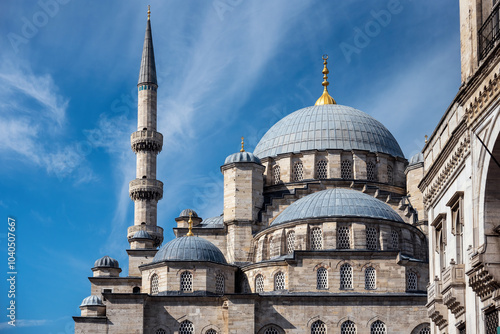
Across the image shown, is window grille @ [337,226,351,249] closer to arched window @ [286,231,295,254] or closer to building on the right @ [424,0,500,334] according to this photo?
arched window @ [286,231,295,254]

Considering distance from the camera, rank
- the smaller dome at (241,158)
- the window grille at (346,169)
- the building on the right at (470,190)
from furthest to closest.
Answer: the window grille at (346,169) < the smaller dome at (241,158) < the building on the right at (470,190)

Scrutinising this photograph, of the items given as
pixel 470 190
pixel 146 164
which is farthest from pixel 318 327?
pixel 470 190

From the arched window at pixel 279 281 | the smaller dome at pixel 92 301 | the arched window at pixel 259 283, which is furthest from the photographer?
the smaller dome at pixel 92 301

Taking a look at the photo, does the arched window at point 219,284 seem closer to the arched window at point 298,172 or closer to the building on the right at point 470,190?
the arched window at point 298,172

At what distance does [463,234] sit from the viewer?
1658cm

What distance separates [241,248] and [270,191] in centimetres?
543

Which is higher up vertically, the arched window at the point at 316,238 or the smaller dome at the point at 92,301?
the arched window at the point at 316,238

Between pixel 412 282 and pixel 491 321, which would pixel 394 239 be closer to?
pixel 412 282

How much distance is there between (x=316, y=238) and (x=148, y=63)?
1813 centimetres

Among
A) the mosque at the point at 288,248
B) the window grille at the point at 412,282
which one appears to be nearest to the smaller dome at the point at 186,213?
the mosque at the point at 288,248

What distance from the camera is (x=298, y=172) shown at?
49.6 m

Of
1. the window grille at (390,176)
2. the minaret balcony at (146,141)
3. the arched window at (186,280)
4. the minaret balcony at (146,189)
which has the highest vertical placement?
the minaret balcony at (146,141)

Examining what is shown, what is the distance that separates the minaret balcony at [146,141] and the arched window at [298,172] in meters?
7.89

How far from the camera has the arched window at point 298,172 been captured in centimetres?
4934
